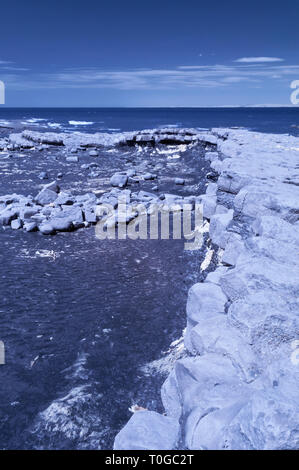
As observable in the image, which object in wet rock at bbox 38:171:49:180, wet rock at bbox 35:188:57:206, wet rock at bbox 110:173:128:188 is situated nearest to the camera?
wet rock at bbox 35:188:57:206

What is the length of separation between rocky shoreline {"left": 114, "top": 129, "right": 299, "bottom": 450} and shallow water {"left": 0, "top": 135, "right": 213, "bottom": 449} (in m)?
0.75

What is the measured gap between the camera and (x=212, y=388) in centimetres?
245

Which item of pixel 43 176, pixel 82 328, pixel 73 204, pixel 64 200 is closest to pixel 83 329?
pixel 82 328

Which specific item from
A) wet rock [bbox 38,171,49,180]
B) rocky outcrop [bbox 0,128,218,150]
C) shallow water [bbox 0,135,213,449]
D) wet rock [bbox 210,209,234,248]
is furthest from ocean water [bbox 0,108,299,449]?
rocky outcrop [bbox 0,128,218,150]

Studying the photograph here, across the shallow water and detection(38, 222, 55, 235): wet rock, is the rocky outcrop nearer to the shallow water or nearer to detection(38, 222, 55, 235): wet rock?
detection(38, 222, 55, 235): wet rock

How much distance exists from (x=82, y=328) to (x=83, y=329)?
0.03 metres

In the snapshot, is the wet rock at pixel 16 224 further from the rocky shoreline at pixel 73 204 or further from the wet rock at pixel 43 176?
the wet rock at pixel 43 176

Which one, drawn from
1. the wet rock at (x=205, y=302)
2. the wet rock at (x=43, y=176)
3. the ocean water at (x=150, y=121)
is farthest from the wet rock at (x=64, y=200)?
the ocean water at (x=150, y=121)

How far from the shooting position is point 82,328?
4.82 metres

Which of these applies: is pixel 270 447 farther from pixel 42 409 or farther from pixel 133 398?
pixel 42 409

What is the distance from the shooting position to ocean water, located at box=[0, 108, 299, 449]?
3.39 metres

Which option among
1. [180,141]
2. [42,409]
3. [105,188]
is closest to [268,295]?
[42,409]

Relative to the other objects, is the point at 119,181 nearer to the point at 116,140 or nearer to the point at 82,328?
the point at 82,328

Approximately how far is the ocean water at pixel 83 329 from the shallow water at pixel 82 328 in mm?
12
